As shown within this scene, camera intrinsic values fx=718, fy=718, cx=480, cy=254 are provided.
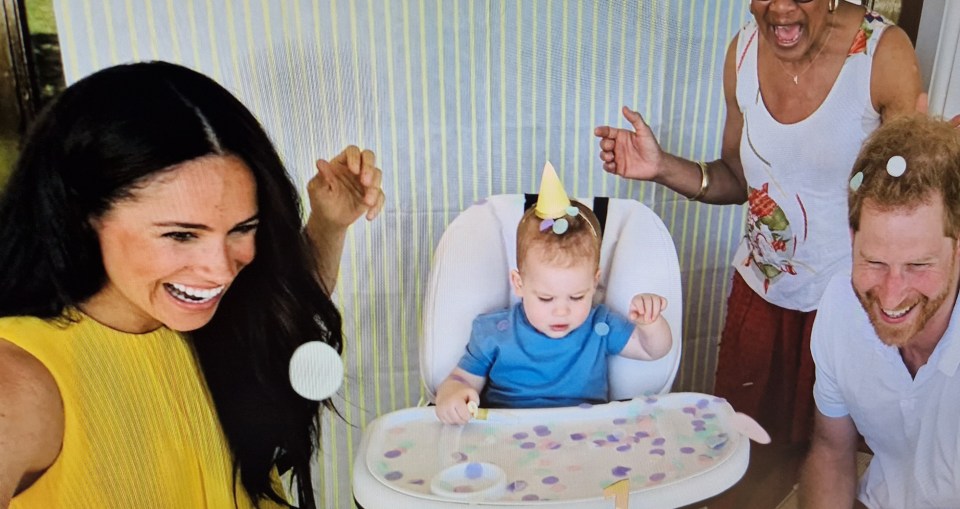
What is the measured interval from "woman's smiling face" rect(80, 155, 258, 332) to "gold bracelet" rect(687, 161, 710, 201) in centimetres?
68

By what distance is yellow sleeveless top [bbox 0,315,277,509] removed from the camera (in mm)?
862

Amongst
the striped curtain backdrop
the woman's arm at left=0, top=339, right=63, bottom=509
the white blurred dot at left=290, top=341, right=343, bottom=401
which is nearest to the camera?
the woman's arm at left=0, top=339, right=63, bottom=509

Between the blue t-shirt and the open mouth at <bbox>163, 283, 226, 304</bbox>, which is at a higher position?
→ the open mouth at <bbox>163, 283, 226, 304</bbox>

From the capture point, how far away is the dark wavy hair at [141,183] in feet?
2.74

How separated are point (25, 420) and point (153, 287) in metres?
0.20

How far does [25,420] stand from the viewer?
82cm

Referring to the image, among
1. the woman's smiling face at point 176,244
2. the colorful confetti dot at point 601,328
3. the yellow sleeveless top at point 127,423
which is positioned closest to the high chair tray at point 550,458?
the colorful confetti dot at point 601,328

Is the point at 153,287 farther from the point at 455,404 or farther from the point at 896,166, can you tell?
the point at 896,166

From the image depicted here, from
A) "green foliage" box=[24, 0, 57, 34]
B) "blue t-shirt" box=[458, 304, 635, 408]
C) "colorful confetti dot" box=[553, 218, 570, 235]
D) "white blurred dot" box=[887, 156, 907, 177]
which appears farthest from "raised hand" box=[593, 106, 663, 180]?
"green foliage" box=[24, 0, 57, 34]

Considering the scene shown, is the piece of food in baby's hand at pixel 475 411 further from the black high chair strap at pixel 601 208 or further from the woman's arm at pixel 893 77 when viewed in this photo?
the woman's arm at pixel 893 77

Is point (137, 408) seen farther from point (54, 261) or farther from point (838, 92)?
point (838, 92)

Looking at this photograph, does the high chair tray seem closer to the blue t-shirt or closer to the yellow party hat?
the blue t-shirt

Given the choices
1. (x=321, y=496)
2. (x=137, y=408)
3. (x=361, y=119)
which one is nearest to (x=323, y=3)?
(x=361, y=119)

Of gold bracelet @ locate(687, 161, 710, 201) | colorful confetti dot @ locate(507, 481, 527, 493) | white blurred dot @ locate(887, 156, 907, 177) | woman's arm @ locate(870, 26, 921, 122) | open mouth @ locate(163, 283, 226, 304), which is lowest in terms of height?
colorful confetti dot @ locate(507, 481, 527, 493)
